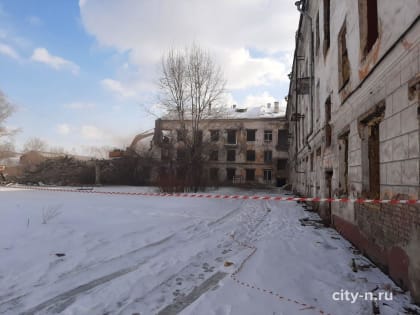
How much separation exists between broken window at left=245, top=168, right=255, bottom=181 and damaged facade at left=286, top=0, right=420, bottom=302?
25469 millimetres

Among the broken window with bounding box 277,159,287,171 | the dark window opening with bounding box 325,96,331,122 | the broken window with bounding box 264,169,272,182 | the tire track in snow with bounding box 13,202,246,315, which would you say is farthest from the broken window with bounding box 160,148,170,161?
the tire track in snow with bounding box 13,202,246,315

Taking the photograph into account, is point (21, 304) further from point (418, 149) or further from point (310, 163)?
point (310, 163)

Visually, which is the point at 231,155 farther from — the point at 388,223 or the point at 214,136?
the point at 388,223

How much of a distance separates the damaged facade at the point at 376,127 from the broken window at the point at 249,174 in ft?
83.6

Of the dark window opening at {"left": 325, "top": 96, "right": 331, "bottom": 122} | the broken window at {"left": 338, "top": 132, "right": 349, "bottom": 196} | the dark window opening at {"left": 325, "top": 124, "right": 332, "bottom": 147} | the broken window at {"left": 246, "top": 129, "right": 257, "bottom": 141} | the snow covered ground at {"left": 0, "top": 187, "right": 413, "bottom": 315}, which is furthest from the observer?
the broken window at {"left": 246, "top": 129, "right": 257, "bottom": 141}

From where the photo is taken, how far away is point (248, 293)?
144 inches

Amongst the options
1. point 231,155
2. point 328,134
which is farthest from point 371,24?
point 231,155

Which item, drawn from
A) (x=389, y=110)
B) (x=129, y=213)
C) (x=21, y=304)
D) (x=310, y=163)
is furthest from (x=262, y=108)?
(x=21, y=304)

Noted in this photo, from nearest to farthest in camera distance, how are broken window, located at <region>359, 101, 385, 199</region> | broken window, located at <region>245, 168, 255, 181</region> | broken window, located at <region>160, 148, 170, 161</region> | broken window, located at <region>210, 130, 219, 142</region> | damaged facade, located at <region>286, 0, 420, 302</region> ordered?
damaged facade, located at <region>286, 0, 420, 302</region>
broken window, located at <region>359, 101, 385, 199</region>
broken window, located at <region>210, 130, 219, 142</region>
broken window, located at <region>160, 148, 170, 161</region>
broken window, located at <region>245, 168, 255, 181</region>

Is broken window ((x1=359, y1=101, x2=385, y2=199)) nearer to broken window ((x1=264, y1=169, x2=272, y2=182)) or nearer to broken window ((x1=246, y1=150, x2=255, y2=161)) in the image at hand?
broken window ((x1=264, y1=169, x2=272, y2=182))

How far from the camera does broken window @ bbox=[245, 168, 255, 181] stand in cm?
3523

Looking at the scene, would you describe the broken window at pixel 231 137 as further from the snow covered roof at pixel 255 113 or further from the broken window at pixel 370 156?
the broken window at pixel 370 156

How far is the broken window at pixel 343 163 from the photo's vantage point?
7371 millimetres

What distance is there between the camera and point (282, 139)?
34688 millimetres
